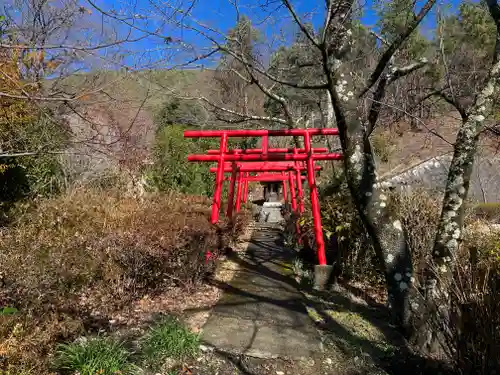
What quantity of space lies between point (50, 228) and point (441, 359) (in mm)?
5063

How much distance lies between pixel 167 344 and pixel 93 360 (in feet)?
2.02

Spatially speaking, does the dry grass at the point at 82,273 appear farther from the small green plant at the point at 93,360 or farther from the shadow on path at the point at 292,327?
the shadow on path at the point at 292,327

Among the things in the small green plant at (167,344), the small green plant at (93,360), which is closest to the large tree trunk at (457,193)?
the small green plant at (167,344)

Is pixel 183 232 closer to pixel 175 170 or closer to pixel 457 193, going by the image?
pixel 457 193

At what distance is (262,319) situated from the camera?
4.00m

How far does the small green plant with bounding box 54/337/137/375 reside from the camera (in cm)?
250

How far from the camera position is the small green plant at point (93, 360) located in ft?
8.20

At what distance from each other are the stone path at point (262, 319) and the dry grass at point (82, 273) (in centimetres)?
62

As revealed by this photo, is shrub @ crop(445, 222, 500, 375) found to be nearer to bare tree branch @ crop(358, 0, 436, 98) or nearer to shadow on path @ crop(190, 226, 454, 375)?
shadow on path @ crop(190, 226, 454, 375)

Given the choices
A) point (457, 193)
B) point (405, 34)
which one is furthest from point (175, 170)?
point (457, 193)

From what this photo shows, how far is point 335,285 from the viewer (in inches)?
220

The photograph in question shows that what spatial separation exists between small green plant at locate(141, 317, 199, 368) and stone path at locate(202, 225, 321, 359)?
288mm

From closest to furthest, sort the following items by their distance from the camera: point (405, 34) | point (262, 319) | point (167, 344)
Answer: point (167, 344)
point (405, 34)
point (262, 319)

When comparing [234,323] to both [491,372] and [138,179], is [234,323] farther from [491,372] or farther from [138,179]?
[138,179]
